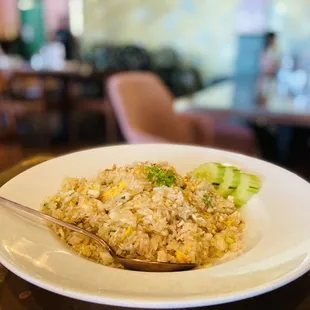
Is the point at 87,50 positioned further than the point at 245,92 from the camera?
Yes

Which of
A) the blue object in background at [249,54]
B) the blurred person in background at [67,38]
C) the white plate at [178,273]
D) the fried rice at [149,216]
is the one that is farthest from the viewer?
the blurred person in background at [67,38]

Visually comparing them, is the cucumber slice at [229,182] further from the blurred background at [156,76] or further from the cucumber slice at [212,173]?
the blurred background at [156,76]

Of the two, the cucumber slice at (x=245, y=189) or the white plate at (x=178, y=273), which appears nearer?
the white plate at (x=178, y=273)

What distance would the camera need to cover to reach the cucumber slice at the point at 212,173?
0.99m

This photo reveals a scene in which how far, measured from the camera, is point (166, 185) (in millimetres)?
856

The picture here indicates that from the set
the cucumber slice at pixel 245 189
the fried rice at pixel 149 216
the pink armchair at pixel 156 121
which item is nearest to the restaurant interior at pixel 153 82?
the pink armchair at pixel 156 121

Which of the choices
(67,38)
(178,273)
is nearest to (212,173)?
(178,273)

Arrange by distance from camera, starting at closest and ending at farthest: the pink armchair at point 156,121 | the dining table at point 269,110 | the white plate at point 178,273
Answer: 1. the white plate at point 178,273
2. the dining table at point 269,110
3. the pink armchair at point 156,121

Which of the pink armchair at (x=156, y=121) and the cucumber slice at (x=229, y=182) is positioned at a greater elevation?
the cucumber slice at (x=229, y=182)

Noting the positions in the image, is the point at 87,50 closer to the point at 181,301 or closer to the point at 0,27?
the point at 0,27

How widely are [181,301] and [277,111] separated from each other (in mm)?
1510

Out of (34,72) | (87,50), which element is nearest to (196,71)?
(87,50)

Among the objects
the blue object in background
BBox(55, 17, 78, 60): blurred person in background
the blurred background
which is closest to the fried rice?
the blurred background

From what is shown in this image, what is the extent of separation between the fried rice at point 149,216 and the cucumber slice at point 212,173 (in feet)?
A: 0.24
